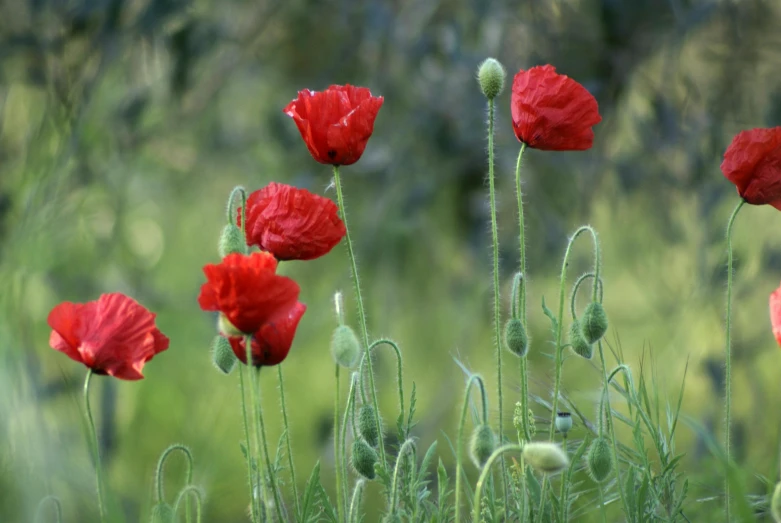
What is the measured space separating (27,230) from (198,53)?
498 mm

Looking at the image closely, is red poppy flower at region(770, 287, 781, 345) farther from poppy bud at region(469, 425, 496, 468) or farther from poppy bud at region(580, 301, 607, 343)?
poppy bud at region(469, 425, 496, 468)

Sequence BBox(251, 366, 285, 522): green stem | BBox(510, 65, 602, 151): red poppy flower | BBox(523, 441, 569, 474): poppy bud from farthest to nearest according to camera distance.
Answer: BBox(510, 65, 602, 151): red poppy flower, BBox(251, 366, 285, 522): green stem, BBox(523, 441, 569, 474): poppy bud

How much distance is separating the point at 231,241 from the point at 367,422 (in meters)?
0.16

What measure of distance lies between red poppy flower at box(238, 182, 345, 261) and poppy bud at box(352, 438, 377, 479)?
14cm

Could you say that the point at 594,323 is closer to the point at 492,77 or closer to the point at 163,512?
the point at 492,77

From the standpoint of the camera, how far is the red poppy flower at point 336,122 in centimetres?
84

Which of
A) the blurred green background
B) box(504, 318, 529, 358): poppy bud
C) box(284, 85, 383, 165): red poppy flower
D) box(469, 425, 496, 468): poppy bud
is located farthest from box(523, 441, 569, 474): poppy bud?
the blurred green background

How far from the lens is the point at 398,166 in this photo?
223cm

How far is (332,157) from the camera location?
852mm

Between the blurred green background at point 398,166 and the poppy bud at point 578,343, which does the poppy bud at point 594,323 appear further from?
the blurred green background at point 398,166

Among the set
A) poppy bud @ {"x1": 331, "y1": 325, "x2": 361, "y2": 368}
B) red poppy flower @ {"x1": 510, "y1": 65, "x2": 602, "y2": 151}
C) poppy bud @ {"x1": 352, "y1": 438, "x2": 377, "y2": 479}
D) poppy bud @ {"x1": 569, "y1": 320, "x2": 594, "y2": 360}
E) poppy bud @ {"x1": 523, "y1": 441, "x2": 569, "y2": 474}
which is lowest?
poppy bud @ {"x1": 352, "y1": 438, "x2": 377, "y2": 479}

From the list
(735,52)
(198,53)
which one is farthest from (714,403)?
(198,53)

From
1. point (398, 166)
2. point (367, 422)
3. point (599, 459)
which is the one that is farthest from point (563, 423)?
point (398, 166)

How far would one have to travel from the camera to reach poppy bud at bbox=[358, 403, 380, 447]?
82cm
